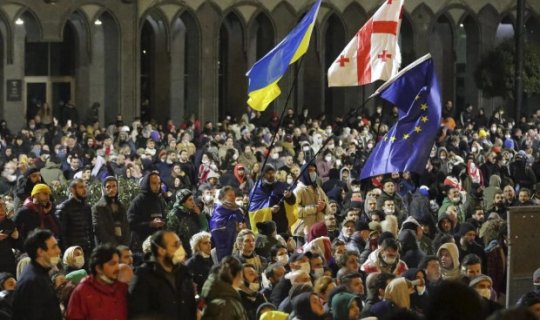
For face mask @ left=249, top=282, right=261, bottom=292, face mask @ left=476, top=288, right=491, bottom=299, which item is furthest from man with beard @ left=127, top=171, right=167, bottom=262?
face mask @ left=476, top=288, right=491, bottom=299

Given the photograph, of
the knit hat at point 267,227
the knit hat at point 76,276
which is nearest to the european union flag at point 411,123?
the knit hat at point 267,227

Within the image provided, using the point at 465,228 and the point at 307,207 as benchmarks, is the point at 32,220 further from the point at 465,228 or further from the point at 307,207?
the point at 465,228

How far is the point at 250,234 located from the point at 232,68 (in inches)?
979

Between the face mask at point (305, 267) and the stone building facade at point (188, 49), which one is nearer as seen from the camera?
the face mask at point (305, 267)

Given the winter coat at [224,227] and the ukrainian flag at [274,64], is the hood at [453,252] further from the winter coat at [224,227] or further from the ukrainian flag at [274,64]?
the ukrainian flag at [274,64]

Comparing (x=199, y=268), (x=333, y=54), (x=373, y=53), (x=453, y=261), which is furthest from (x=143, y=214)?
(x=333, y=54)

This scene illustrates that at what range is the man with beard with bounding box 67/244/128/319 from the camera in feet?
33.8

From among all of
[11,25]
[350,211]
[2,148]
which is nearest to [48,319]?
[350,211]

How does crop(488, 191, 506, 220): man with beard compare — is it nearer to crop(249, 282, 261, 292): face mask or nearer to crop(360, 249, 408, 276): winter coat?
crop(360, 249, 408, 276): winter coat

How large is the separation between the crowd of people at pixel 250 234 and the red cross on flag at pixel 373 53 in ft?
2.64

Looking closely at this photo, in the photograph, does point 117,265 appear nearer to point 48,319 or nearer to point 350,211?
point 48,319

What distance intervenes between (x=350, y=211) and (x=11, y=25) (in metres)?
Answer: 19.1

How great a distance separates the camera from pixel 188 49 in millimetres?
38406

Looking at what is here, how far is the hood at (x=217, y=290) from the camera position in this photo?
10.9m
